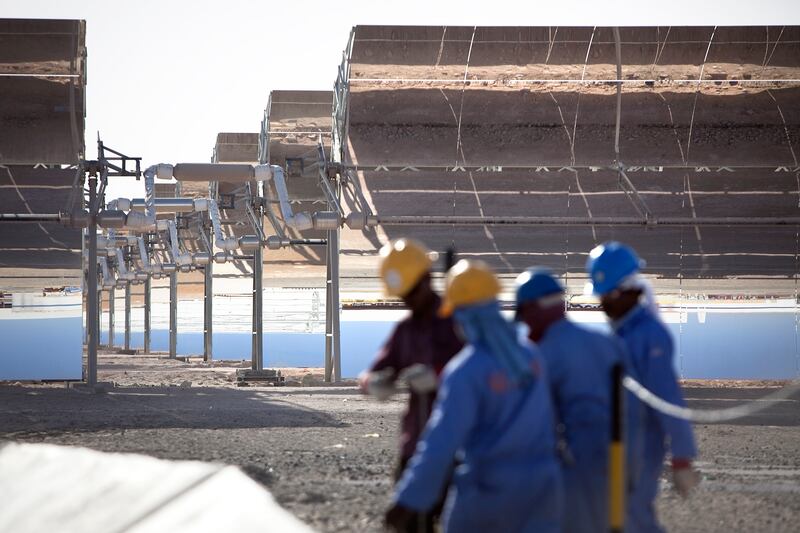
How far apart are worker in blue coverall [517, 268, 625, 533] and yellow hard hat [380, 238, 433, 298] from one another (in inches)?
15.7

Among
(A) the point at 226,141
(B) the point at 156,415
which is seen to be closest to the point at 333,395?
(B) the point at 156,415

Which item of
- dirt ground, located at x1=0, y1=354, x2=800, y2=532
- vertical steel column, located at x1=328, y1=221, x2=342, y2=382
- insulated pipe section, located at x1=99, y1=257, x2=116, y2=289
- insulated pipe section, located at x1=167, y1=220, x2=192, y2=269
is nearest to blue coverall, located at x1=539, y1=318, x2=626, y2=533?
dirt ground, located at x1=0, y1=354, x2=800, y2=532

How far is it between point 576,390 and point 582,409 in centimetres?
8

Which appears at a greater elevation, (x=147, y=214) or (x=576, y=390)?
(x=147, y=214)

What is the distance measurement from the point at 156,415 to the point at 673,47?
10969 millimetres

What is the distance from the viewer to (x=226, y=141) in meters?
37.9

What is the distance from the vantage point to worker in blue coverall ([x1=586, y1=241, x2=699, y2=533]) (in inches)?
198

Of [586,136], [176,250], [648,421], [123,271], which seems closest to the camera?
[648,421]

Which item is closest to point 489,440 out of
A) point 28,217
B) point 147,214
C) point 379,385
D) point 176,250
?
point 379,385

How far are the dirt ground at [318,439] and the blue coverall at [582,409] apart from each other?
97.9 inches

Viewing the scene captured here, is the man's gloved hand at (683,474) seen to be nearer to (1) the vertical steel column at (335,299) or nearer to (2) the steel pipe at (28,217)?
(1) the vertical steel column at (335,299)

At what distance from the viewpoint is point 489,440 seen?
Result: 13.3 feet

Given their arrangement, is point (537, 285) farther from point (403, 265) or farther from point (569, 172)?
point (569, 172)

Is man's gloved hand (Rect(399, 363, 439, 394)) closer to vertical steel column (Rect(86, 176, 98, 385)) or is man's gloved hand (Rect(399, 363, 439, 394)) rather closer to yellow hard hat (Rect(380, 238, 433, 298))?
yellow hard hat (Rect(380, 238, 433, 298))
